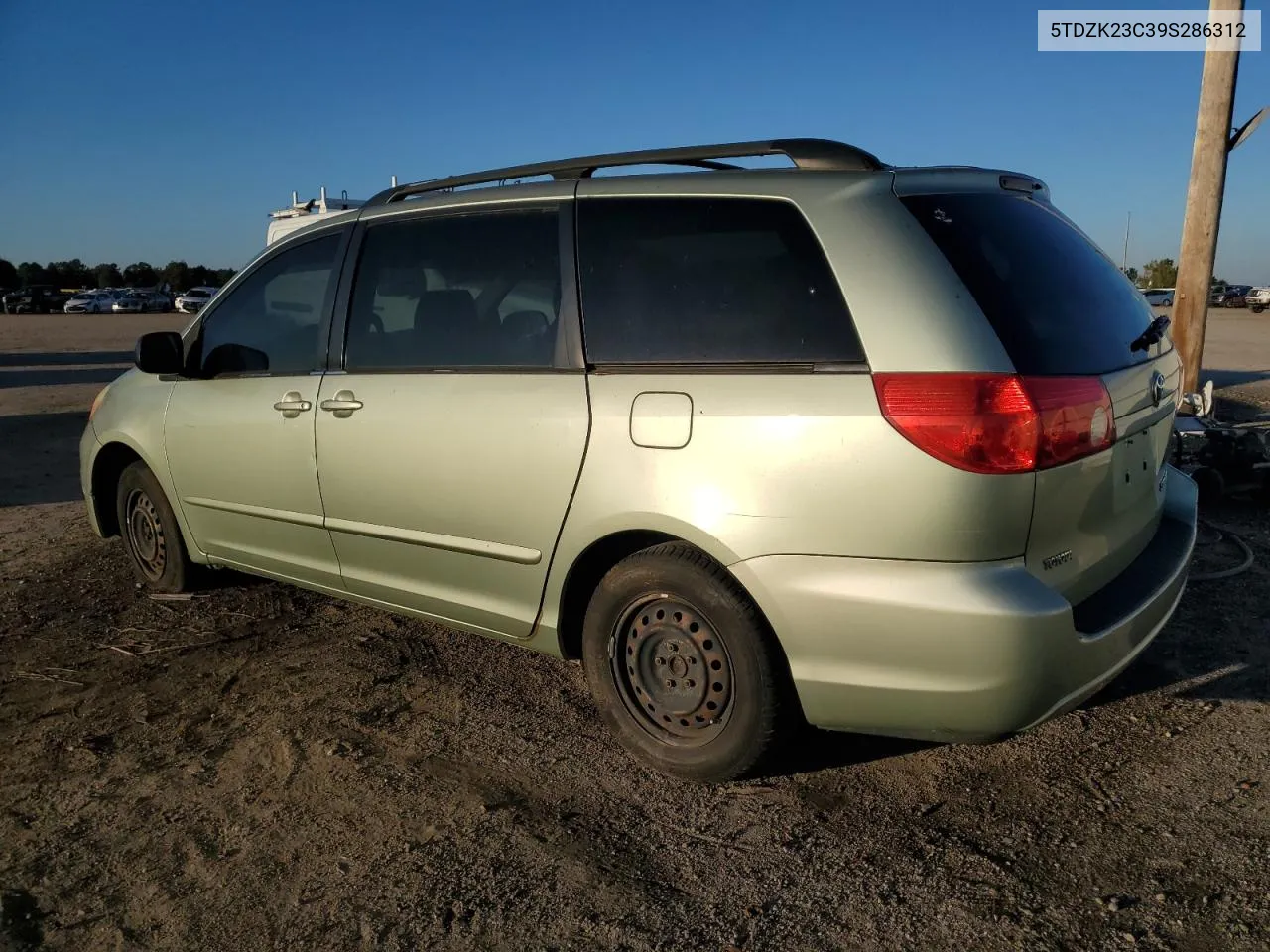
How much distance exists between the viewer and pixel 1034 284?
2.84m

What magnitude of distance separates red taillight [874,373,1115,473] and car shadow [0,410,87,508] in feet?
22.6

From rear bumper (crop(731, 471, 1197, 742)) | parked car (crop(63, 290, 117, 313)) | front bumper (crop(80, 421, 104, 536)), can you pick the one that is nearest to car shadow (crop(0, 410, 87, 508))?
front bumper (crop(80, 421, 104, 536))

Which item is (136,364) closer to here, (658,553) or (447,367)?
(447,367)

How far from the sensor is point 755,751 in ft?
9.51

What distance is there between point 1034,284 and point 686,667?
1.52 m

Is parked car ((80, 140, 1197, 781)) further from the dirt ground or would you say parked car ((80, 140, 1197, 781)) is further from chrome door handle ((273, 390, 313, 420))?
the dirt ground

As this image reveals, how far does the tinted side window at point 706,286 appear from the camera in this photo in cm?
277

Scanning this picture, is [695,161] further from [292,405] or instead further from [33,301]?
[33,301]

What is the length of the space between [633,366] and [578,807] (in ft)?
4.40

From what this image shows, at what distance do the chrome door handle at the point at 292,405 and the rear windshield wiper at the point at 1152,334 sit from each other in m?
2.99

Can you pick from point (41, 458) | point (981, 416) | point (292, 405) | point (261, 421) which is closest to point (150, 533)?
point (261, 421)

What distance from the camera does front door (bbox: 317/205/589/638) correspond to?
325 centimetres

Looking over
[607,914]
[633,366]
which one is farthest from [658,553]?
[607,914]

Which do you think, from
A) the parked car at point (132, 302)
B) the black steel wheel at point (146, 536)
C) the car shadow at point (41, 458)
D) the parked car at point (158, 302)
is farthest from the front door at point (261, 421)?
the parked car at point (158, 302)
